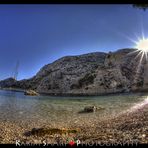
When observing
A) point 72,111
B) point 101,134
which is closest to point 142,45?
point 101,134

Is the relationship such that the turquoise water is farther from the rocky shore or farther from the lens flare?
the lens flare

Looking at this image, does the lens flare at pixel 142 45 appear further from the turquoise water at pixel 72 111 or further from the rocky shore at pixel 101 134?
the turquoise water at pixel 72 111

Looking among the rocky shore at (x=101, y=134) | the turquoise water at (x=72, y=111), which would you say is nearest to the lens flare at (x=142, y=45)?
the rocky shore at (x=101, y=134)

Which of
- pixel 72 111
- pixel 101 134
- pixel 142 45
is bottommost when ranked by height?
pixel 101 134

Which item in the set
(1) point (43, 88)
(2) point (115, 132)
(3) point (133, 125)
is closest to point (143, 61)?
(3) point (133, 125)

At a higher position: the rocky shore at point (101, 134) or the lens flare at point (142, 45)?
the lens flare at point (142, 45)

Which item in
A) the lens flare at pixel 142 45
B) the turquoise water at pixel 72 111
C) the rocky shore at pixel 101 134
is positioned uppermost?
the lens flare at pixel 142 45

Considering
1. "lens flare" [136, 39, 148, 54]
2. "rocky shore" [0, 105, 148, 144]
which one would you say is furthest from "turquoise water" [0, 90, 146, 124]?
"lens flare" [136, 39, 148, 54]

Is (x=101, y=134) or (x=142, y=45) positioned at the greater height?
(x=142, y=45)

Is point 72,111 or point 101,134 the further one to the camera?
point 72,111

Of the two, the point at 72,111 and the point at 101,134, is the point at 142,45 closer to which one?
the point at 101,134

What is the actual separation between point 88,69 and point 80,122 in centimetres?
268

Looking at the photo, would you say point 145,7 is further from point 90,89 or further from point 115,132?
point 90,89

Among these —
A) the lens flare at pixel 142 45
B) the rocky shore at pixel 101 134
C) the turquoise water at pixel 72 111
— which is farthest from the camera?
the turquoise water at pixel 72 111
